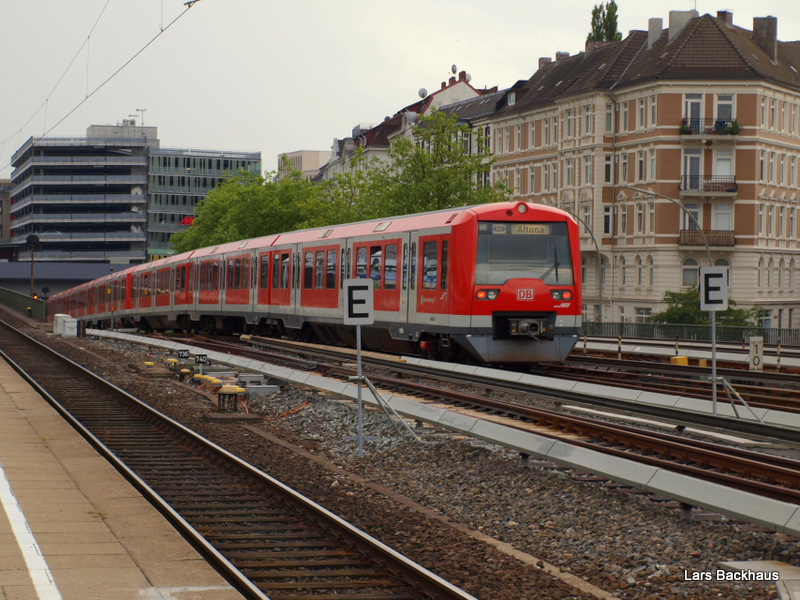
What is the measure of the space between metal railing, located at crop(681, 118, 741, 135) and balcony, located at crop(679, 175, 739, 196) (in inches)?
96.2

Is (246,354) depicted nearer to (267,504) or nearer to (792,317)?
(267,504)

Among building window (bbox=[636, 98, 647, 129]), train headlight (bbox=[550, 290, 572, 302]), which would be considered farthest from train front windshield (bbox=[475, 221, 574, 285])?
building window (bbox=[636, 98, 647, 129])

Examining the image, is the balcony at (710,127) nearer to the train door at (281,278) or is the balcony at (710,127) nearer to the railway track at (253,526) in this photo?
the train door at (281,278)

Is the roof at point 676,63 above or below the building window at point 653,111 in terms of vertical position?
above

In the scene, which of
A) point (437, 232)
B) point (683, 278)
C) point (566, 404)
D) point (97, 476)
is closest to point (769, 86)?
point (683, 278)

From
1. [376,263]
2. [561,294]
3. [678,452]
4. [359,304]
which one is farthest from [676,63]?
[678,452]

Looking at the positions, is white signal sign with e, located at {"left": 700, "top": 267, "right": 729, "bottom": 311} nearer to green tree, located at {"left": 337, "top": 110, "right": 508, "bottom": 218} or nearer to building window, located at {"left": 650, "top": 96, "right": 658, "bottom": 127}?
green tree, located at {"left": 337, "top": 110, "right": 508, "bottom": 218}

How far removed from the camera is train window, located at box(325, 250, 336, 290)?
2905 centimetres

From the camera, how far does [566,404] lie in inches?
734

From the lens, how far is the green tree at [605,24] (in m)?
76.4

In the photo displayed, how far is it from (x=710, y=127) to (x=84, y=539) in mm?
57312

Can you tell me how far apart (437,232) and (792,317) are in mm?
48289

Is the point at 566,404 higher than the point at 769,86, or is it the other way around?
the point at 769,86

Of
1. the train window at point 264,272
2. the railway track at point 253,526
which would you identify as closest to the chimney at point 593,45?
the train window at point 264,272
